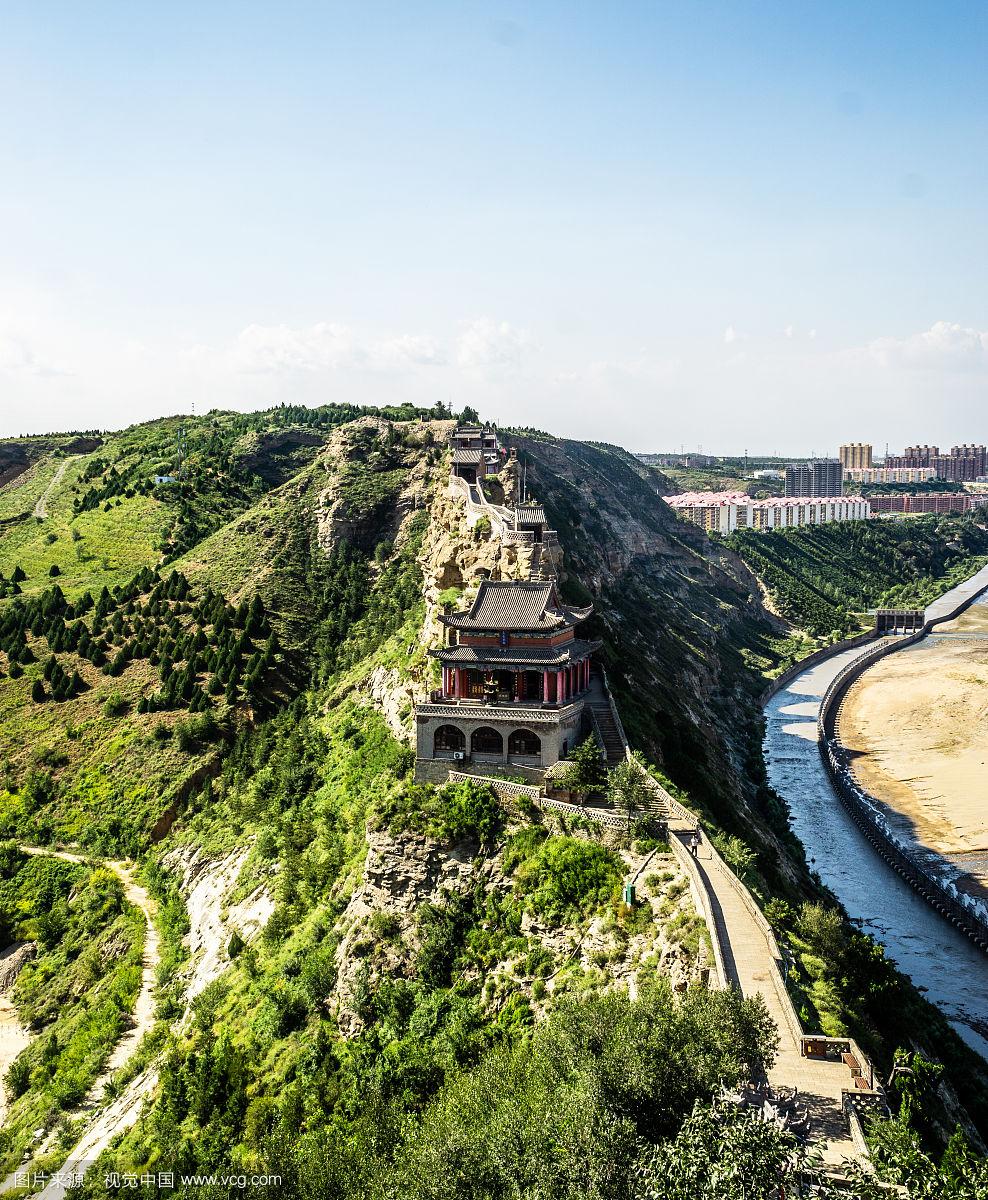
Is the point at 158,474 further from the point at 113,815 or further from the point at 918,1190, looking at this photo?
the point at 918,1190

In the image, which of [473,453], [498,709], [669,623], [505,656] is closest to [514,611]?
[505,656]

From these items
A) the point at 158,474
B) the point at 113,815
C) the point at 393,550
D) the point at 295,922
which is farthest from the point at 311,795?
the point at 158,474

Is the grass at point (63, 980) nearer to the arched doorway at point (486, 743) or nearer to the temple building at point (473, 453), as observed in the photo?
the arched doorway at point (486, 743)

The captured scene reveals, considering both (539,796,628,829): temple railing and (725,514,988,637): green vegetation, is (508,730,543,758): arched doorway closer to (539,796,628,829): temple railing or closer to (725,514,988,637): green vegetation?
(539,796,628,829): temple railing

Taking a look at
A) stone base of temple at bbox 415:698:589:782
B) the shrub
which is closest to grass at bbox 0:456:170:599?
stone base of temple at bbox 415:698:589:782

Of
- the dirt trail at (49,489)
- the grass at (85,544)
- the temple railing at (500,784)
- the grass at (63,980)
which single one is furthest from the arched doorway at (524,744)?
the dirt trail at (49,489)

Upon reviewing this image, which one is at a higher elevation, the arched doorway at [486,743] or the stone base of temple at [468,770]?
the arched doorway at [486,743]
